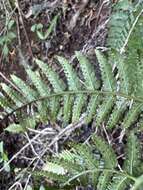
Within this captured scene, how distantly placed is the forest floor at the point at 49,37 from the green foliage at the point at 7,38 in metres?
0.03

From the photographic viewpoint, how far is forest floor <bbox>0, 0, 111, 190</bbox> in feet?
7.95

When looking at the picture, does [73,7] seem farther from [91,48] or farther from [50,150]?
[50,150]

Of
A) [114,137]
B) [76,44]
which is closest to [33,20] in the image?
[76,44]

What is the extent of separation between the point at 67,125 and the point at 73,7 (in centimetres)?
80

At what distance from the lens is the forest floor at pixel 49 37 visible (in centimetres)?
242

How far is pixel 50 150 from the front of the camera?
7.49 feet

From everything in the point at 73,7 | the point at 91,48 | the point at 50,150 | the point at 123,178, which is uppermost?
the point at 73,7

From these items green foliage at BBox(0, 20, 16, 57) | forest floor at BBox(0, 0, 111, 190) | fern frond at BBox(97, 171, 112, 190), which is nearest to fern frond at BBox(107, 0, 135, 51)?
forest floor at BBox(0, 0, 111, 190)

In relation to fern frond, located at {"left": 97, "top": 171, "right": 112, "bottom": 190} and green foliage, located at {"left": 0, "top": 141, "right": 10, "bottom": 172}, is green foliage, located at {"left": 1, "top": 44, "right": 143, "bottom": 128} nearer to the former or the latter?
fern frond, located at {"left": 97, "top": 171, "right": 112, "bottom": 190}

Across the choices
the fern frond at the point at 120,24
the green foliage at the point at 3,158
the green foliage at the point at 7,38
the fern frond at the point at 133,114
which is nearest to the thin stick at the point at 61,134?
the green foliage at the point at 3,158

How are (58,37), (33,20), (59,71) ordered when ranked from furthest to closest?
(33,20) < (58,37) < (59,71)

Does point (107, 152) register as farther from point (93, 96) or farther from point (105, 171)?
point (93, 96)

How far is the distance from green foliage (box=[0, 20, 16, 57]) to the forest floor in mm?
25

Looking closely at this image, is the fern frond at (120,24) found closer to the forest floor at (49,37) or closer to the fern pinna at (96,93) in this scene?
the forest floor at (49,37)
